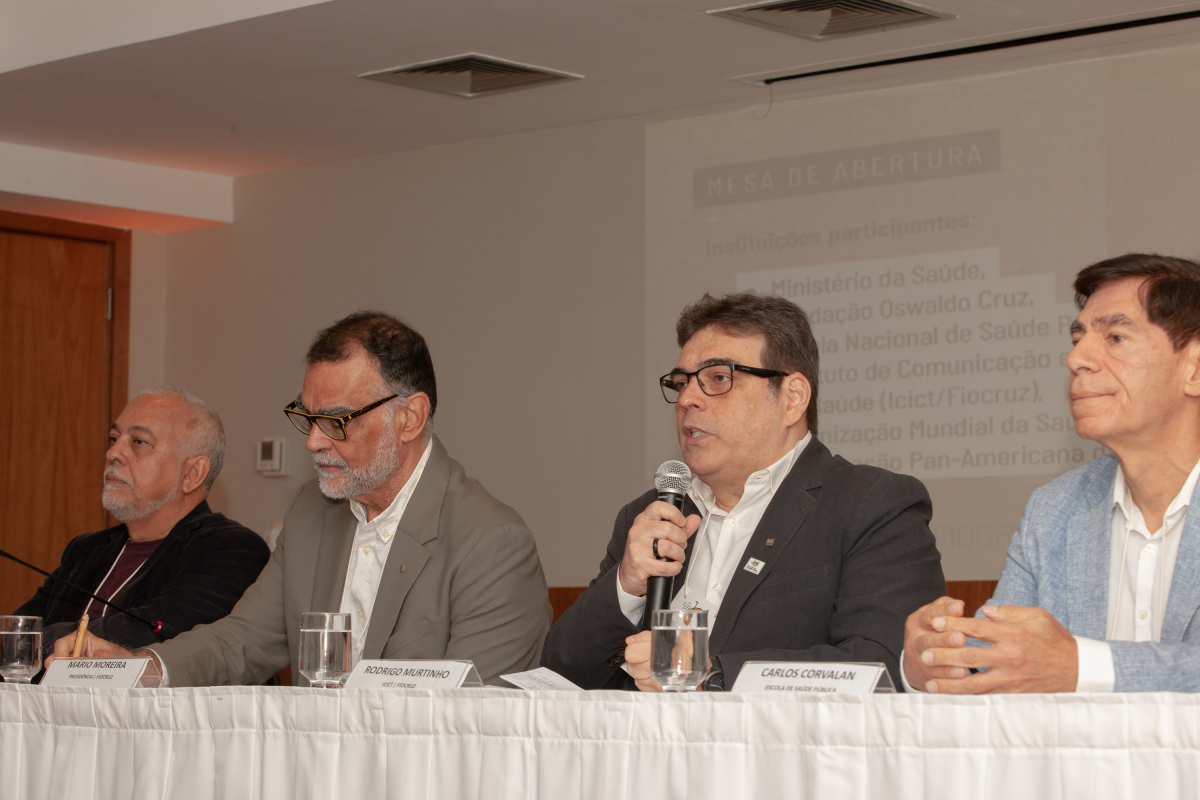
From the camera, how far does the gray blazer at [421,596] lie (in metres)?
2.82

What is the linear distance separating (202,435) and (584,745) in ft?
7.97

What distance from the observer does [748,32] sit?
→ 405cm

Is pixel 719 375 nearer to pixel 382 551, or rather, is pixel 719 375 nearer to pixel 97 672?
pixel 382 551

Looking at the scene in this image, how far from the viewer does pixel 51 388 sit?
5719 millimetres

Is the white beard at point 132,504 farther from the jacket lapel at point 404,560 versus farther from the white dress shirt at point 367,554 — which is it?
the jacket lapel at point 404,560

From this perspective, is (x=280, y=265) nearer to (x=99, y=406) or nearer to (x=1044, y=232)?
(x=99, y=406)

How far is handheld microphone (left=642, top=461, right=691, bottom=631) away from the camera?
2256mm

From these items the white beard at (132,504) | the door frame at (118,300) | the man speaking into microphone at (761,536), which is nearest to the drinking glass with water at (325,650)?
the man speaking into microphone at (761,536)

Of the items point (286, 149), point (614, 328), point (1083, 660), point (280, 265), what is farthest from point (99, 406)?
point (1083, 660)

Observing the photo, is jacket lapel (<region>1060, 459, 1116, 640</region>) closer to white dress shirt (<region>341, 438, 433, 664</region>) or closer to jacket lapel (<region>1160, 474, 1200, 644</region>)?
jacket lapel (<region>1160, 474, 1200, 644</region>)

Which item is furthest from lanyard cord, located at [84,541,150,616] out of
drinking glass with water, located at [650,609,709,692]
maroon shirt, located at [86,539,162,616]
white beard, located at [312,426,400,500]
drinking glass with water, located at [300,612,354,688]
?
drinking glass with water, located at [650,609,709,692]

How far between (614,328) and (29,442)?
2553 mm

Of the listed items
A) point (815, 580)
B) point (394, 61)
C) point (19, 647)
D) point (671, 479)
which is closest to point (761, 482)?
point (815, 580)

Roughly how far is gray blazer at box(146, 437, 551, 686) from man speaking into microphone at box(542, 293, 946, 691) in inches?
7.6
